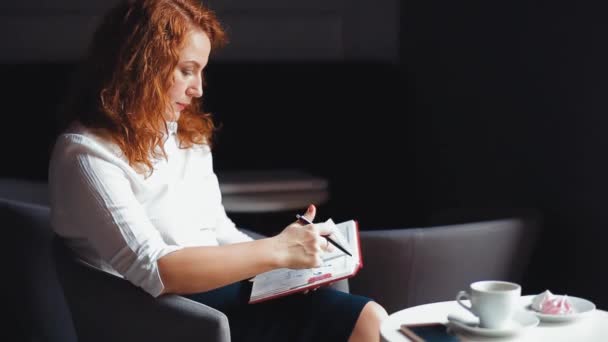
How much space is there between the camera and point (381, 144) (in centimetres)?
368

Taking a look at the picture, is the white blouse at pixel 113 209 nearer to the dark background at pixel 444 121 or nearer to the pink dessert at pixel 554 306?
the pink dessert at pixel 554 306

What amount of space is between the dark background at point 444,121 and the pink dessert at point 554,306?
909mm

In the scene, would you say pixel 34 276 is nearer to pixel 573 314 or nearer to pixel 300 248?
pixel 300 248

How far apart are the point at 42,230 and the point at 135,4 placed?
0.81 metres

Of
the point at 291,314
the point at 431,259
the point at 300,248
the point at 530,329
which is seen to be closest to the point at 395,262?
the point at 431,259

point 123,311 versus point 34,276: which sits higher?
point 123,311

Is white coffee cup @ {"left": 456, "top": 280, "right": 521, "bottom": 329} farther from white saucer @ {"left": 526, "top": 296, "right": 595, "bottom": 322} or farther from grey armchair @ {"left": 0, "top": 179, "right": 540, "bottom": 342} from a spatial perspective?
grey armchair @ {"left": 0, "top": 179, "right": 540, "bottom": 342}

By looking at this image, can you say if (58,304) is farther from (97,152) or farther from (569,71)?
(569,71)

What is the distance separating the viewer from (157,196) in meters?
1.96

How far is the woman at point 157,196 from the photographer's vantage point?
175cm

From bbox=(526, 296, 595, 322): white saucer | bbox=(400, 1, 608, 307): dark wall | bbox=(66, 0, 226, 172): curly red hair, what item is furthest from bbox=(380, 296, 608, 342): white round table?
bbox=(400, 1, 608, 307): dark wall

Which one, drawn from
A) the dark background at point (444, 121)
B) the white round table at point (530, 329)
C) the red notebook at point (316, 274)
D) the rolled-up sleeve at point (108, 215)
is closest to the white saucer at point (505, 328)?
the white round table at point (530, 329)

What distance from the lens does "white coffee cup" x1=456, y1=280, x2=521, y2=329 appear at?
1.60 m

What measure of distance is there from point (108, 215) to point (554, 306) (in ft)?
2.86
